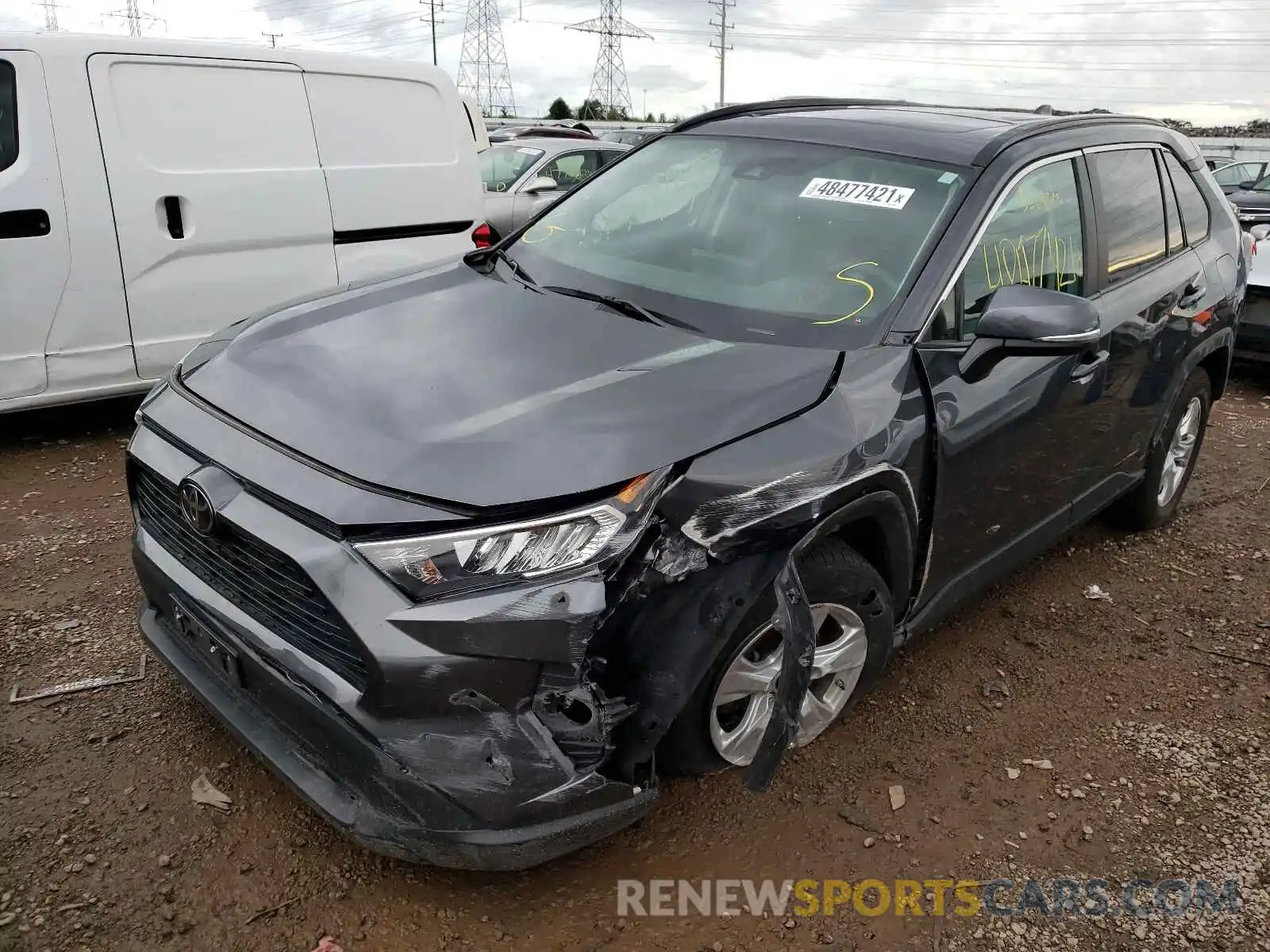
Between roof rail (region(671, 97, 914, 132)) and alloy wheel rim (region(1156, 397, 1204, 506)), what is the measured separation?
1928 mm

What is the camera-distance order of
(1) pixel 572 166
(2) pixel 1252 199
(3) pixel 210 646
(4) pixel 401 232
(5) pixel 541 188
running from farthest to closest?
(2) pixel 1252 199 < (1) pixel 572 166 < (5) pixel 541 188 < (4) pixel 401 232 < (3) pixel 210 646

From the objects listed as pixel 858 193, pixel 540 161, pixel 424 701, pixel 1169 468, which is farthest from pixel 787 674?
pixel 540 161

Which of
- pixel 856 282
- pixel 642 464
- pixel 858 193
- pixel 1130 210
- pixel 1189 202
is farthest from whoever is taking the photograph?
pixel 1189 202

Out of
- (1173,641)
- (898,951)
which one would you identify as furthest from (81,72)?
(1173,641)

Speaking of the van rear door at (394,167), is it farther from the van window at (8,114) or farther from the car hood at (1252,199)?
the car hood at (1252,199)

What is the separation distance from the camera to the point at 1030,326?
2.62 meters

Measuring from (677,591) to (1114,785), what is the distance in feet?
5.42

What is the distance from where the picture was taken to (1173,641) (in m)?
3.70

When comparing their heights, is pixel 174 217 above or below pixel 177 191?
below

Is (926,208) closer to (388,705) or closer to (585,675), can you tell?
(585,675)

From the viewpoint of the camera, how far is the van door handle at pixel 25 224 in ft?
14.8

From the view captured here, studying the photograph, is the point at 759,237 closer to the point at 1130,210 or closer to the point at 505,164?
the point at 1130,210

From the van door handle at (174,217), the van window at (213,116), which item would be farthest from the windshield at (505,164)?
the van door handle at (174,217)

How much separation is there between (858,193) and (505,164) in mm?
7401
